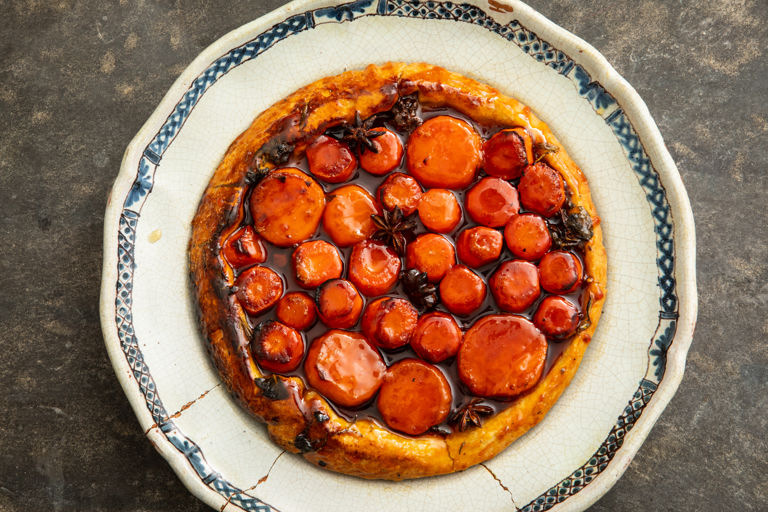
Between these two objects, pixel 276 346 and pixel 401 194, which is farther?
pixel 401 194

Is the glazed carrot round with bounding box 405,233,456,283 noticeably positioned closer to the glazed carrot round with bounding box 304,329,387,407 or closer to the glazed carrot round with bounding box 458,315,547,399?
the glazed carrot round with bounding box 458,315,547,399

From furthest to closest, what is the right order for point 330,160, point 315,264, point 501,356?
point 330,160 → point 315,264 → point 501,356

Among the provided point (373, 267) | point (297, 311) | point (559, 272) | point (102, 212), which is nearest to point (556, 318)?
point (559, 272)

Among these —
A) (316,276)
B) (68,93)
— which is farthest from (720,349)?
(68,93)

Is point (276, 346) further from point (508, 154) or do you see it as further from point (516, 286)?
point (508, 154)

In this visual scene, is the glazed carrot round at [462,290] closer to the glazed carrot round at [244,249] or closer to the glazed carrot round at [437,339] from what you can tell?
the glazed carrot round at [437,339]

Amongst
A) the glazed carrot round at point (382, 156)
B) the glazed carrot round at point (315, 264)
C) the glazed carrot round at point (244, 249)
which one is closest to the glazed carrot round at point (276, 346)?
the glazed carrot round at point (315, 264)
